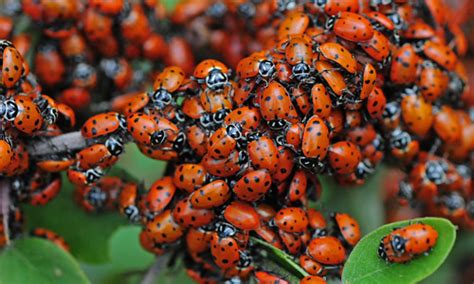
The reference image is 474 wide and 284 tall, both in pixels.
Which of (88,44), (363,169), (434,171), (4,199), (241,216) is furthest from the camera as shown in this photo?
(88,44)

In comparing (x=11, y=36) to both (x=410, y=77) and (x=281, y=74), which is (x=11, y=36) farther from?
(x=410, y=77)

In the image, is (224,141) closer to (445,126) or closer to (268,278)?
(268,278)

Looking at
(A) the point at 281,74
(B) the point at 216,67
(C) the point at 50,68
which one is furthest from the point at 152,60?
(A) the point at 281,74

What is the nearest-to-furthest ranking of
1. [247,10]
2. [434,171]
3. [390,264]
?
[390,264]
[434,171]
[247,10]

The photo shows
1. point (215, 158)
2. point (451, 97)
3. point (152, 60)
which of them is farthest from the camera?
point (152, 60)

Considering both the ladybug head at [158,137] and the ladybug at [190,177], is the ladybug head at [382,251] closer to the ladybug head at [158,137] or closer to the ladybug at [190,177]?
the ladybug at [190,177]

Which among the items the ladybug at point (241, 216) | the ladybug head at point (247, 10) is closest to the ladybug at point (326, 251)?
the ladybug at point (241, 216)

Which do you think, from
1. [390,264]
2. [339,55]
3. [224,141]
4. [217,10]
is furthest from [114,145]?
[217,10]

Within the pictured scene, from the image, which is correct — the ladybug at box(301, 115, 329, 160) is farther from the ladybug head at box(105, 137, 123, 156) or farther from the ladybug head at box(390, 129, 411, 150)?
the ladybug head at box(105, 137, 123, 156)
